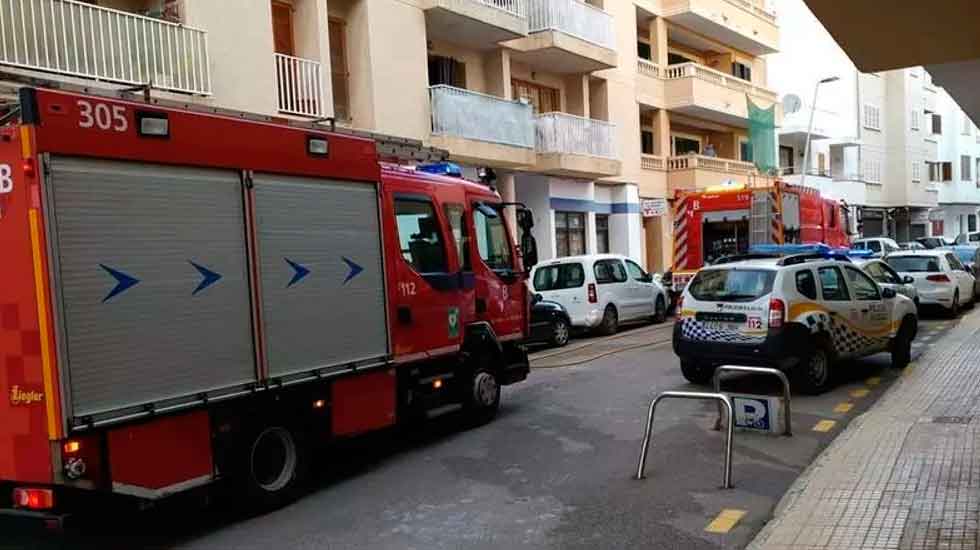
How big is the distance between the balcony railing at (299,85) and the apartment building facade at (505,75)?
0.11 feet

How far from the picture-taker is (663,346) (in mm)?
15438

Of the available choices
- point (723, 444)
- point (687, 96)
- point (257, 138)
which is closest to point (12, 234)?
point (257, 138)

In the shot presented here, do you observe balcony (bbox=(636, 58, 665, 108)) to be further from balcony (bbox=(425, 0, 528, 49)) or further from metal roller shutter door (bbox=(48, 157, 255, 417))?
metal roller shutter door (bbox=(48, 157, 255, 417))

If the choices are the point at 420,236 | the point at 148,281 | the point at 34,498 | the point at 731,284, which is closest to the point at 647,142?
the point at 731,284

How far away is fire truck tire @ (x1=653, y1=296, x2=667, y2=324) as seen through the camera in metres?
20.0

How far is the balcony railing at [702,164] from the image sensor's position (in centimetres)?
3022

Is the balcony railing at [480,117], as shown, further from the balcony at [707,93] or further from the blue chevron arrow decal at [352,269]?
the blue chevron arrow decal at [352,269]

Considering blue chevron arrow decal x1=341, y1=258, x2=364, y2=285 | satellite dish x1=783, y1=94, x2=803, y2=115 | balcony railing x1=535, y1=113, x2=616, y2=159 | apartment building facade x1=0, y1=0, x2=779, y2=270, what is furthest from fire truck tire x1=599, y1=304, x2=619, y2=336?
satellite dish x1=783, y1=94, x2=803, y2=115

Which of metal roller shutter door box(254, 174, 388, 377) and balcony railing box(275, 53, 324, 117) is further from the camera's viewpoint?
balcony railing box(275, 53, 324, 117)

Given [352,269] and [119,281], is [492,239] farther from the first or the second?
[119,281]

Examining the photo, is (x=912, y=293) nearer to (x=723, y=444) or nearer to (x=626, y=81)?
(x=723, y=444)

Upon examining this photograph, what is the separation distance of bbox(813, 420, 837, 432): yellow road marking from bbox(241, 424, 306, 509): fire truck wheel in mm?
5163

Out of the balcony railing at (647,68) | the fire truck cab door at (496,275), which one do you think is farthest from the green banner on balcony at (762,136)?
the fire truck cab door at (496,275)

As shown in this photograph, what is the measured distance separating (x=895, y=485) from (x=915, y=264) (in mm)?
14291
